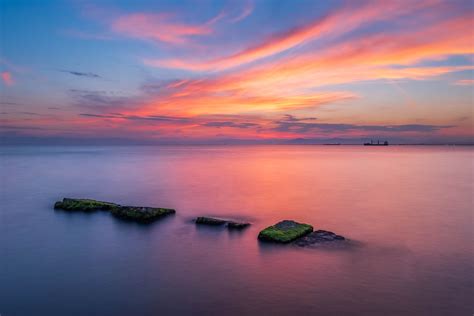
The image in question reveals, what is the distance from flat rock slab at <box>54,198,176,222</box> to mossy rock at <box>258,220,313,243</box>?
9.31 meters

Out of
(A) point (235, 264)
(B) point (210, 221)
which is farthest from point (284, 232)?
(B) point (210, 221)

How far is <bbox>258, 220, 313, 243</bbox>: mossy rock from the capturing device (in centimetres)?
1911

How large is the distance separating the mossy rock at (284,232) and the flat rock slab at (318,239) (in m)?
0.37

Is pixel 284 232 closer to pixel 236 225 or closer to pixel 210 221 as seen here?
pixel 236 225

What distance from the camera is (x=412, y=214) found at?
27.7 m

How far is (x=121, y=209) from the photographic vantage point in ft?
84.7

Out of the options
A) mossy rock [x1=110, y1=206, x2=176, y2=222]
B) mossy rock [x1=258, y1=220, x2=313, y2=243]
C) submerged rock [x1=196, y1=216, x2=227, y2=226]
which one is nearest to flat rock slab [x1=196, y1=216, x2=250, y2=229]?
submerged rock [x1=196, y1=216, x2=227, y2=226]

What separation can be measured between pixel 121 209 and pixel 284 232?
13.5 meters

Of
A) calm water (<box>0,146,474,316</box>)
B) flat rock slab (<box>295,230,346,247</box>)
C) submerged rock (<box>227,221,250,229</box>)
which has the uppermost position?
submerged rock (<box>227,221,250,229</box>)

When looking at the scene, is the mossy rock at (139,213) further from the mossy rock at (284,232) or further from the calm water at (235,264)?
the mossy rock at (284,232)

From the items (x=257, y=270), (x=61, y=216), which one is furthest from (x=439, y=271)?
(x=61, y=216)

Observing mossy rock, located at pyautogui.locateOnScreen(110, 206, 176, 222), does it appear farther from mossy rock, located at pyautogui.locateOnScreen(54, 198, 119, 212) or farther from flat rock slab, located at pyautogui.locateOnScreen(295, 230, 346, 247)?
flat rock slab, located at pyautogui.locateOnScreen(295, 230, 346, 247)

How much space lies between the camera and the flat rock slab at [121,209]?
24516mm

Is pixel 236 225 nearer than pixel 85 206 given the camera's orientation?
Yes
